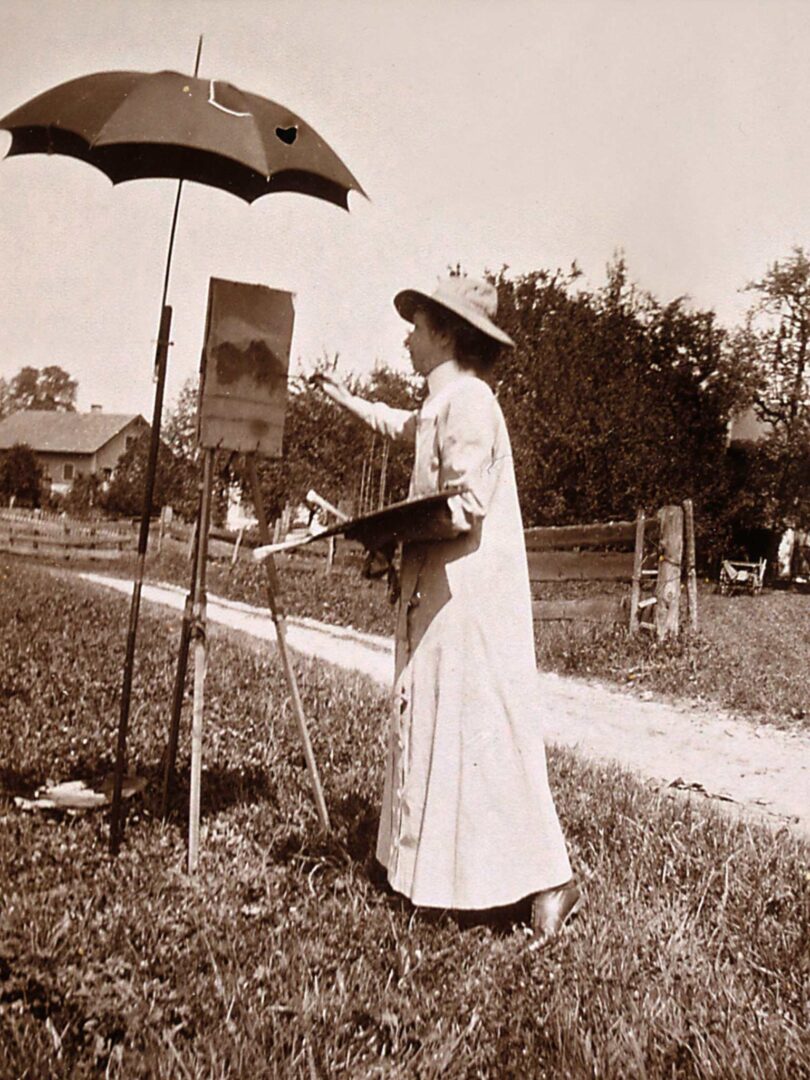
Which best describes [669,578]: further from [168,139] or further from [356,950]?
[168,139]

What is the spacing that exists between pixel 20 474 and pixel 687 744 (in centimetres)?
2278

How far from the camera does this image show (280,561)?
21.7 metres

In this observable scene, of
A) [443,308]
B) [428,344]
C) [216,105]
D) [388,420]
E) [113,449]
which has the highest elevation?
[113,449]

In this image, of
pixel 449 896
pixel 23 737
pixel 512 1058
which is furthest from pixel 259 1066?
pixel 23 737

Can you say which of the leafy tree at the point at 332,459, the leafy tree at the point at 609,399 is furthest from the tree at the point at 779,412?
the leafy tree at the point at 332,459

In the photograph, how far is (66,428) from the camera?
49156 mm

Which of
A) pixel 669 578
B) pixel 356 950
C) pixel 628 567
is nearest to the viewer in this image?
pixel 356 950

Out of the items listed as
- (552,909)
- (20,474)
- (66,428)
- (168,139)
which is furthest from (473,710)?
(66,428)

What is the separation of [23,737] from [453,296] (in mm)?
3717

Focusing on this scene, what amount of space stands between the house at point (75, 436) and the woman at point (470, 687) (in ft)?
135

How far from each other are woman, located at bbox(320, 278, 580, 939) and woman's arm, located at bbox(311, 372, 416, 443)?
33 cm

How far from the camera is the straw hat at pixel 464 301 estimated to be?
11.1ft

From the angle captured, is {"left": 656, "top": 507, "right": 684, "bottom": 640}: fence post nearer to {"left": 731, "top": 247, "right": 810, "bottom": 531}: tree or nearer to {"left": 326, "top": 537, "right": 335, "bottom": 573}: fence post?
{"left": 326, "top": 537, "right": 335, "bottom": 573}: fence post

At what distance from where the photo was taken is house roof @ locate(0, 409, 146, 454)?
4384cm
